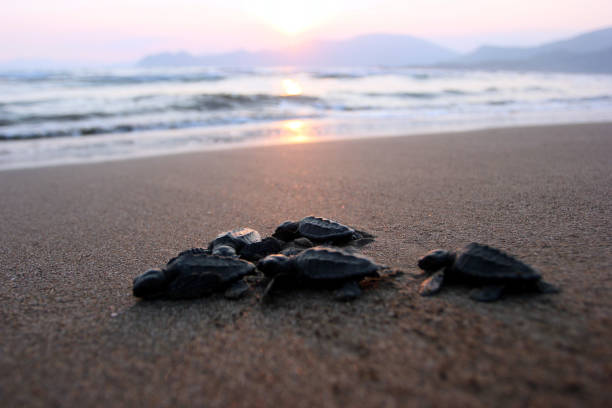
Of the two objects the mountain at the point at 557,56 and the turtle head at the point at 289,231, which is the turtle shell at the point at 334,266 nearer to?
the turtle head at the point at 289,231

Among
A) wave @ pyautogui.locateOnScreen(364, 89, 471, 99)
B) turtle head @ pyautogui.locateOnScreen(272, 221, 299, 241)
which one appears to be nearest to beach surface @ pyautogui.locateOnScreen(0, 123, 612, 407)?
turtle head @ pyautogui.locateOnScreen(272, 221, 299, 241)

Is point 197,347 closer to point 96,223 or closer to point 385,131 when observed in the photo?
point 96,223

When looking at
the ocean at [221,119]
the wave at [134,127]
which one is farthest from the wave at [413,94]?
the wave at [134,127]

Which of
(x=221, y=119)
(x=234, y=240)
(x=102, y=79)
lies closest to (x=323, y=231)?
(x=234, y=240)

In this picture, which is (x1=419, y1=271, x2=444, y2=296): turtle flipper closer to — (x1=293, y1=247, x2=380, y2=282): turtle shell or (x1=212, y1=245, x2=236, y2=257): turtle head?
(x1=293, y1=247, x2=380, y2=282): turtle shell

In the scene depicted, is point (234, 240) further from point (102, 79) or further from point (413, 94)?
point (102, 79)

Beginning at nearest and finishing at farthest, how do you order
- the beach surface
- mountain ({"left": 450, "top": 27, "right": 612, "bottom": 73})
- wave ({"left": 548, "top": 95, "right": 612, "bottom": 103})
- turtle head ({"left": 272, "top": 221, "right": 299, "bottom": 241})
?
the beach surface → turtle head ({"left": 272, "top": 221, "right": 299, "bottom": 241}) → wave ({"left": 548, "top": 95, "right": 612, "bottom": 103}) → mountain ({"left": 450, "top": 27, "right": 612, "bottom": 73})
